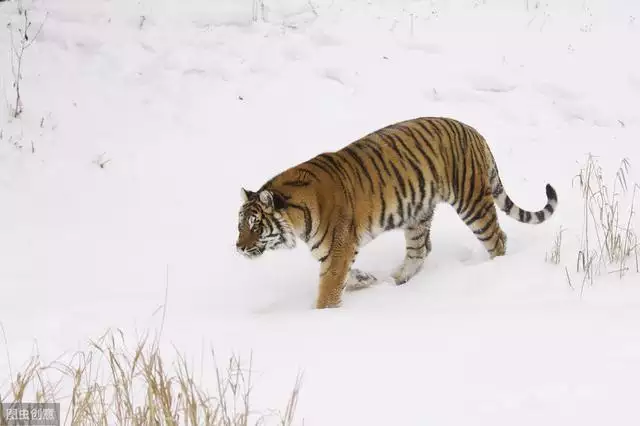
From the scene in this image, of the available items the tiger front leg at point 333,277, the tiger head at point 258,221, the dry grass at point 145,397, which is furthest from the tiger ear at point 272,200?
the dry grass at point 145,397

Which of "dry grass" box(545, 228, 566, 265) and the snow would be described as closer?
the snow

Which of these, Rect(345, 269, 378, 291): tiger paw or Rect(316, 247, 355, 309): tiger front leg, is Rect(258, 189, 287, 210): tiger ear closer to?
Rect(316, 247, 355, 309): tiger front leg

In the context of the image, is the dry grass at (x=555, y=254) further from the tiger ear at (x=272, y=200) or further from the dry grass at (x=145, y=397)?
the dry grass at (x=145, y=397)

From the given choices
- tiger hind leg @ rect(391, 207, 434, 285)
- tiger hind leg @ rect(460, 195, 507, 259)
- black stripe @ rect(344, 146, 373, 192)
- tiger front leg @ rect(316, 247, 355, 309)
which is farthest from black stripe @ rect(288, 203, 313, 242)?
tiger hind leg @ rect(460, 195, 507, 259)

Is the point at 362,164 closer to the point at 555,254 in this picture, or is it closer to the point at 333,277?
the point at 333,277

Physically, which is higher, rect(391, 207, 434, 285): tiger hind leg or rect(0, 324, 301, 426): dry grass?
rect(391, 207, 434, 285): tiger hind leg

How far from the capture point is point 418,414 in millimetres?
2904

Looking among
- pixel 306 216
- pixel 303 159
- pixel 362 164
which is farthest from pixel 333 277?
pixel 303 159

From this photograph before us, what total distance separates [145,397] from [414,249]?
3.05 metres

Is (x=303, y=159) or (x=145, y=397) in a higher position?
(x=303, y=159)

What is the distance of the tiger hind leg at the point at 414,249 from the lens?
17.8 feet

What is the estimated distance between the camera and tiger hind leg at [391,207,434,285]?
17.8ft

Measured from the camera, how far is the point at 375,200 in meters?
5.04

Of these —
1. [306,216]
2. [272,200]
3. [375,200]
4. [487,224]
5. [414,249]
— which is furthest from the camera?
[414,249]
